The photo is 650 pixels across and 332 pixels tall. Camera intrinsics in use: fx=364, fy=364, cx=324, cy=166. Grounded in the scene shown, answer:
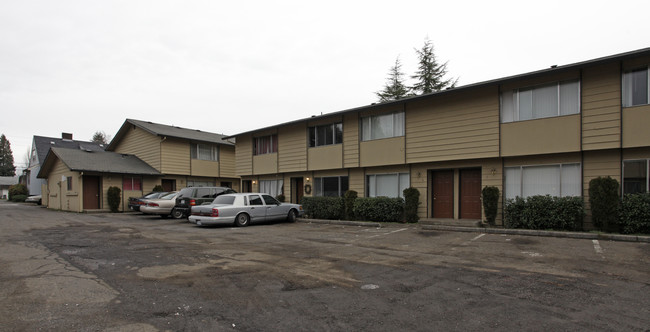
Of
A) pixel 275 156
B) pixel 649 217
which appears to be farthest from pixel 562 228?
pixel 275 156

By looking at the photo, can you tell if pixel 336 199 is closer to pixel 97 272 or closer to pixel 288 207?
pixel 288 207

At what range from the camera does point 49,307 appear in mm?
4703

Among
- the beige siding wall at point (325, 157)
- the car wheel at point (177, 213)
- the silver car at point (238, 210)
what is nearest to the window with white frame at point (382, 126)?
the beige siding wall at point (325, 157)

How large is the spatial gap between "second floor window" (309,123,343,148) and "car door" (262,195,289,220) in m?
4.21

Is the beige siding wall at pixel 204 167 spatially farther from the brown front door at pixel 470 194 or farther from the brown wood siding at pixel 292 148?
the brown front door at pixel 470 194

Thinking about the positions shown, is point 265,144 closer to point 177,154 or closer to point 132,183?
point 177,154

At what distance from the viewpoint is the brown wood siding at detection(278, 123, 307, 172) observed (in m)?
19.5

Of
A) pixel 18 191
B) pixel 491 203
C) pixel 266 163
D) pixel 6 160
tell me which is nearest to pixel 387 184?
pixel 491 203

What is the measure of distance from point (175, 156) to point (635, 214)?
1008 inches

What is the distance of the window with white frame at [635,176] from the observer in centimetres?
1036

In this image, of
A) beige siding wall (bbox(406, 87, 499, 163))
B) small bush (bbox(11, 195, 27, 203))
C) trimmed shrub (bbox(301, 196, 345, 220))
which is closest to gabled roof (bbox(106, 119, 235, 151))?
trimmed shrub (bbox(301, 196, 345, 220))

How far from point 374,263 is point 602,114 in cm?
873

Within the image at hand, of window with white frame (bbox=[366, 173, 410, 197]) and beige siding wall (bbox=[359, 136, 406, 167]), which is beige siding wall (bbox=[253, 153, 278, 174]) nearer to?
beige siding wall (bbox=[359, 136, 406, 167])

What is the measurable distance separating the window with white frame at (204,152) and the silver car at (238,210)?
13.7 metres
